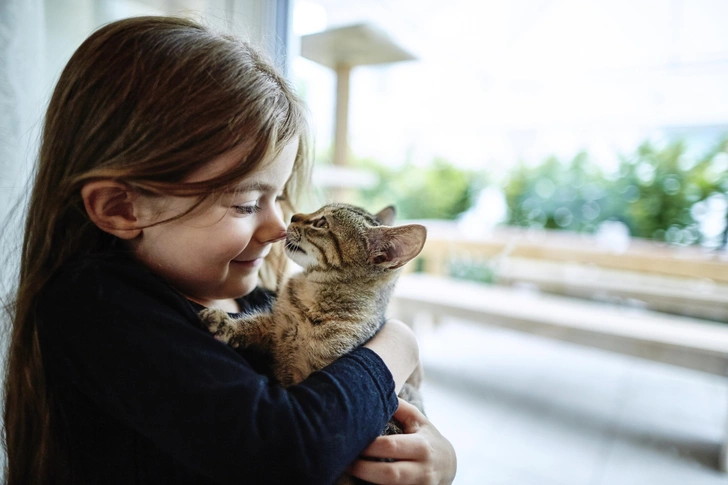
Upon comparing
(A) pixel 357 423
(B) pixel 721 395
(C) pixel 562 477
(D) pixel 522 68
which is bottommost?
(C) pixel 562 477

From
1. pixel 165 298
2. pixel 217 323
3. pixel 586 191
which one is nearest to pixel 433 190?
pixel 586 191

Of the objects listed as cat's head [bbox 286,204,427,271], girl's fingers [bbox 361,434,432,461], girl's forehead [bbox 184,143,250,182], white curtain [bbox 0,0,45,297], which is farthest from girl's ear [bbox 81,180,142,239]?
girl's fingers [bbox 361,434,432,461]

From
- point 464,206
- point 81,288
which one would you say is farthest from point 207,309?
point 464,206

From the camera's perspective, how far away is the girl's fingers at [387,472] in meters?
0.74

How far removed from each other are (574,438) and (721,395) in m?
0.36

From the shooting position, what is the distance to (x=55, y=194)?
0.82m

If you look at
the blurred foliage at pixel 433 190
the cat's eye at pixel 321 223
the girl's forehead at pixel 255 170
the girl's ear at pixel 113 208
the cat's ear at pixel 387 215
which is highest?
the girl's forehead at pixel 255 170

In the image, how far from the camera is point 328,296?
98 cm

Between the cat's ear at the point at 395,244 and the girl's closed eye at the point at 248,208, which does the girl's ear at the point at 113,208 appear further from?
the cat's ear at the point at 395,244

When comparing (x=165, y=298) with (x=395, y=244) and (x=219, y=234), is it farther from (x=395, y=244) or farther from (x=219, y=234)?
(x=395, y=244)

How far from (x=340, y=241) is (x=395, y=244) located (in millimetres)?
148

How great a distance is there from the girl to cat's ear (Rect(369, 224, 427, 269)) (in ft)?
0.52

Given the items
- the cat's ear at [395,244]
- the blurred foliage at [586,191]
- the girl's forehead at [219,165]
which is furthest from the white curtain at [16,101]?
the blurred foliage at [586,191]

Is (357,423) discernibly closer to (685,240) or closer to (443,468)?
(443,468)
